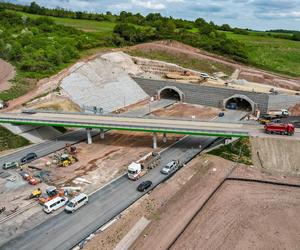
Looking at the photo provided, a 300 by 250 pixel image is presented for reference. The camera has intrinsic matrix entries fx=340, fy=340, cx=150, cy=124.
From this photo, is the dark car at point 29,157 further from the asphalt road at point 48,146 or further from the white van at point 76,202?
the white van at point 76,202

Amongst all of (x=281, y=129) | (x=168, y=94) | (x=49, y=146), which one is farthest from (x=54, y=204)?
(x=168, y=94)

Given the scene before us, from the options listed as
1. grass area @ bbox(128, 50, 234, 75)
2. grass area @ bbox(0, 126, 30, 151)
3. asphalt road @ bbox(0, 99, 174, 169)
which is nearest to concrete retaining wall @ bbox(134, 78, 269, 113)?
grass area @ bbox(128, 50, 234, 75)

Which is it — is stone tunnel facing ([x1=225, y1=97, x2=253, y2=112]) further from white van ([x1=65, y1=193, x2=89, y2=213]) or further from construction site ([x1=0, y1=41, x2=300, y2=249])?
white van ([x1=65, y1=193, x2=89, y2=213])

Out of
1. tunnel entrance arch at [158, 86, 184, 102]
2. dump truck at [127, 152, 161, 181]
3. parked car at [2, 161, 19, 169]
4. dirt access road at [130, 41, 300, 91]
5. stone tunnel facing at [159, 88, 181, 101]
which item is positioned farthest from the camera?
stone tunnel facing at [159, 88, 181, 101]

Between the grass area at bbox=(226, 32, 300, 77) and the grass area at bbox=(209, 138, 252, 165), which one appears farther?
the grass area at bbox=(226, 32, 300, 77)

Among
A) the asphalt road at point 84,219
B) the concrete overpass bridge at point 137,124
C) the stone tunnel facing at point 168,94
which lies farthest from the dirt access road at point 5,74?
the asphalt road at point 84,219

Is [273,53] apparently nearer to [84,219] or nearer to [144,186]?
[144,186]
